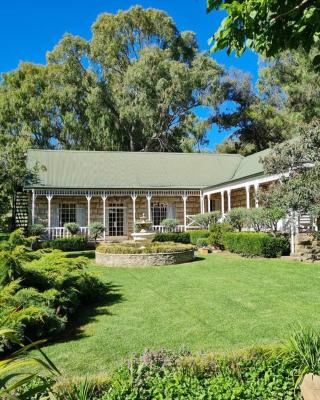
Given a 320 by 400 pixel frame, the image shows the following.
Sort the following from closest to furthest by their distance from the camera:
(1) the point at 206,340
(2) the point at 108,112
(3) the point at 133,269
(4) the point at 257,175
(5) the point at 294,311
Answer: (1) the point at 206,340, (5) the point at 294,311, (3) the point at 133,269, (4) the point at 257,175, (2) the point at 108,112

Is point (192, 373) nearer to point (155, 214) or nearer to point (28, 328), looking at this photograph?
point (28, 328)

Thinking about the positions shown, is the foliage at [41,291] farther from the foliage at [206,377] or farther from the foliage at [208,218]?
the foliage at [208,218]

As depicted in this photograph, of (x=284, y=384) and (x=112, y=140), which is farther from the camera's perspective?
(x=112, y=140)

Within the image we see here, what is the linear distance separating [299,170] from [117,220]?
15.8m

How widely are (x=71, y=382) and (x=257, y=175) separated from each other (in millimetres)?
18808

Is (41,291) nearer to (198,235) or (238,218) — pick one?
(238,218)

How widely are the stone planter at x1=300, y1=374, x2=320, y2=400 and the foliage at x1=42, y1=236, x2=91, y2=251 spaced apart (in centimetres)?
2015

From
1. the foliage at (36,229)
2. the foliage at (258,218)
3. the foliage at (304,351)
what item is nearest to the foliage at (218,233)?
the foliage at (258,218)

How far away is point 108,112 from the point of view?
39469mm

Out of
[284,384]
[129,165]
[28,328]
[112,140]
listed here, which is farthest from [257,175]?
[112,140]

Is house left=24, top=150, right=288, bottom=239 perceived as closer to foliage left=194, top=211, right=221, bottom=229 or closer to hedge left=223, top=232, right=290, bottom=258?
foliage left=194, top=211, right=221, bottom=229

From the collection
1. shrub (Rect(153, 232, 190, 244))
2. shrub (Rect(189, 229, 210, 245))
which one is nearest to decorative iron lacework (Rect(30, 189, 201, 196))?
shrub (Rect(153, 232, 190, 244))

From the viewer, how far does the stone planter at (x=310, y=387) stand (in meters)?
3.47

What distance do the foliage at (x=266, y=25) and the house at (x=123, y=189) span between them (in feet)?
69.0
